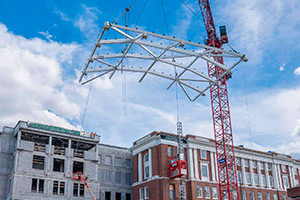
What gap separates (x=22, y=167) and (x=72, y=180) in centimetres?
1055

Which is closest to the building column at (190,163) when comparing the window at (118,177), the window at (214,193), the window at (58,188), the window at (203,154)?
the window at (203,154)

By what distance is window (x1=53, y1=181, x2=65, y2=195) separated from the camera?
7212cm

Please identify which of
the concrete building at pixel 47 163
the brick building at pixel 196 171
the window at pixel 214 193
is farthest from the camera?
the window at pixel 214 193

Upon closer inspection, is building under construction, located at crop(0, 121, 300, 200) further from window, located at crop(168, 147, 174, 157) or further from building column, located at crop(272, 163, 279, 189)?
window, located at crop(168, 147, 174, 157)

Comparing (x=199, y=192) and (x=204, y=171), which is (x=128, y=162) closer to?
(x=204, y=171)

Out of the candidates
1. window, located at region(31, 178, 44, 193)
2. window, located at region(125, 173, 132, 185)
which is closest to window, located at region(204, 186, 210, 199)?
window, located at region(125, 173, 132, 185)

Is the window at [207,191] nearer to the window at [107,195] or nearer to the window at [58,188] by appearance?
the window at [107,195]

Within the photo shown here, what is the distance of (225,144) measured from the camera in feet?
277

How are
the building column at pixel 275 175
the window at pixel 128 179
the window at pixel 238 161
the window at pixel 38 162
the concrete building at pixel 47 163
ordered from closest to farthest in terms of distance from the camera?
the concrete building at pixel 47 163
the window at pixel 38 162
the window at pixel 128 179
the window at pixel 238 161
the building column at pixel 275 175

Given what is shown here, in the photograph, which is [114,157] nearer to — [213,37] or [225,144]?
[225,144]

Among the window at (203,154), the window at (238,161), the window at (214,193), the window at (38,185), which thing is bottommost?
the window at (214,193)

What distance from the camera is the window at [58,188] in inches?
2840

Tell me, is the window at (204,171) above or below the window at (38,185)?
above

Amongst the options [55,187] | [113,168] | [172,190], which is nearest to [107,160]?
[113,168]
